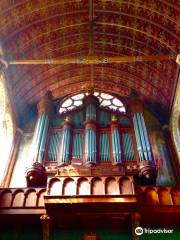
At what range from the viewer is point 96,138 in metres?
13.9

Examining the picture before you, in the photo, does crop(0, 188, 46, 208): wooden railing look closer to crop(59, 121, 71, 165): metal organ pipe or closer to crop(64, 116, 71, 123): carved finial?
crop(59, 121, 71, 165): metal organ pipe

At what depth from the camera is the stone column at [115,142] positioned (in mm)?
12770

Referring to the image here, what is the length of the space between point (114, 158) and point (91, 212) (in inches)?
134

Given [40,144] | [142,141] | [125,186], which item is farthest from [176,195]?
[40,144]

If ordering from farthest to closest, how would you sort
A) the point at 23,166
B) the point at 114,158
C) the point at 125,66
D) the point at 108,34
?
the point at 125,66 → the point at 108,34 → the point at 23,166 → the point at 114,158

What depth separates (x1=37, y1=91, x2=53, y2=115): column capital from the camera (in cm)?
1530

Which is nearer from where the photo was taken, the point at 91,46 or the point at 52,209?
the point at 52,209

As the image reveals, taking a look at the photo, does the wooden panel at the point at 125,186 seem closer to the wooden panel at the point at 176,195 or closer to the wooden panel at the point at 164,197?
the wooden panel at the point at 164,197

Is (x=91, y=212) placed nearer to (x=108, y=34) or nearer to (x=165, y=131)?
(x=165, y=131)

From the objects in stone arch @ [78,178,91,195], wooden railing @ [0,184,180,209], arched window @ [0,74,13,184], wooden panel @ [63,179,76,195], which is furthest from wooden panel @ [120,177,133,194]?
arched window @ [0,74,13,184]

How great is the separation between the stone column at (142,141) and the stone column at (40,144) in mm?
3764

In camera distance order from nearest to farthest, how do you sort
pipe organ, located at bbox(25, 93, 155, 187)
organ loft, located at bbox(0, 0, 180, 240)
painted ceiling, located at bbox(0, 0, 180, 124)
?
organ loft, located at bbox(0, 0, 180, 240), pipe organ, located at bbox(25, 93, 155, 187), painted ceiling, located at bbox(0, 0, 180, 124)

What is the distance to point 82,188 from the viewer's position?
10.2m

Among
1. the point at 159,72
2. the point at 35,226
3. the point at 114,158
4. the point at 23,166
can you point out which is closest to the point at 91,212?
the point at 35,226
